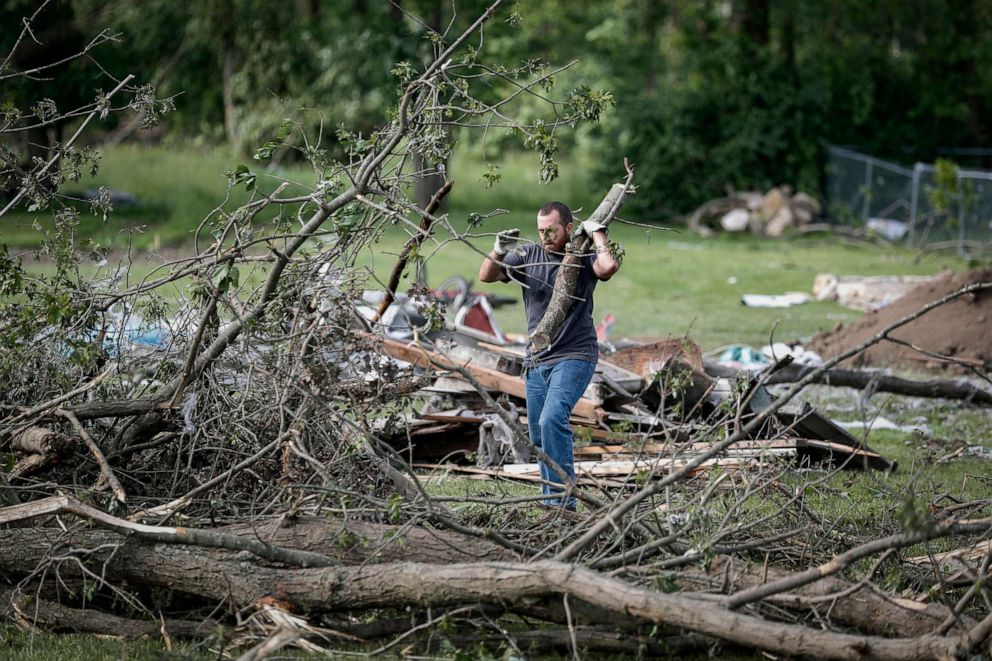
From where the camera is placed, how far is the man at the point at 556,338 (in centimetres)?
545

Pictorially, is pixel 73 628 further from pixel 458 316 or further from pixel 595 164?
pixel 595 164

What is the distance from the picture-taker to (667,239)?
2145 centimetres

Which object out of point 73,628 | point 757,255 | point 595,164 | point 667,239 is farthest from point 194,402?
point 595,164

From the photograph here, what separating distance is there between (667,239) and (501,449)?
15.2 m

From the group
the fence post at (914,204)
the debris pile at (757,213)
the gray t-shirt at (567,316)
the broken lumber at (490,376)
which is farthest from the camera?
the debris pile at (757,213)

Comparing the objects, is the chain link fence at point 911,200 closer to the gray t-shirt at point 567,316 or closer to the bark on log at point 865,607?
the gray t-shirt at point 567,316

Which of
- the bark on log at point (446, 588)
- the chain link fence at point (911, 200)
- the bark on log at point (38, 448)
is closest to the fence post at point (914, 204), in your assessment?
the chain link fence at point (911, 200)

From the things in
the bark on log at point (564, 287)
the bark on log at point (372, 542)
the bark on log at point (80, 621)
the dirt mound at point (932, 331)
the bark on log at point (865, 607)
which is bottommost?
the dirt mound at point (932, 331)

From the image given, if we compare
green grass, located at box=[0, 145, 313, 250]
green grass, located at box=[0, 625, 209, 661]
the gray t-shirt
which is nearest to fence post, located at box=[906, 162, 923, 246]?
green grass, located at box=[0, 145, 313, 250]

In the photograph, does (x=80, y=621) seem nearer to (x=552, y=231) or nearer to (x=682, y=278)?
(x=552, y=231)

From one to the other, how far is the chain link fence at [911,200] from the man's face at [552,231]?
46.0ft

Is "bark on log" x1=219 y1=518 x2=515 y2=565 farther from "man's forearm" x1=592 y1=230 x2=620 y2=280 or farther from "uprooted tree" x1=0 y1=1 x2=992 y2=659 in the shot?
"man's forearm" x1=592 y1=230 x2=620 y2=280

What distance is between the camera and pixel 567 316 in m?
5.65

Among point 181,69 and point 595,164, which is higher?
point 181,69
